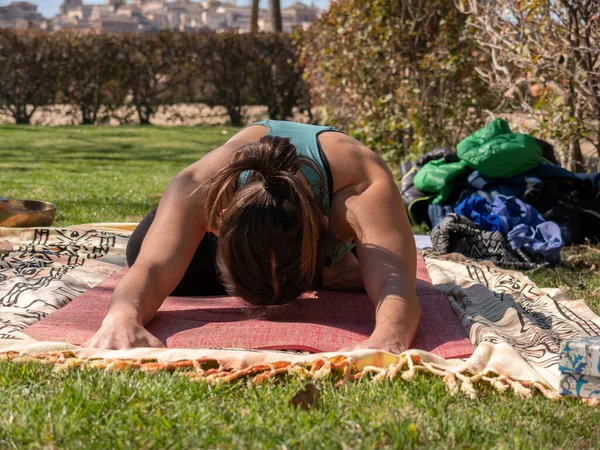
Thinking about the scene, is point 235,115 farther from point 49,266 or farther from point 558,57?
point 49,266

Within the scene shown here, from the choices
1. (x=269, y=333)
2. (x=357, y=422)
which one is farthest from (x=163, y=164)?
(x=357, y=422)

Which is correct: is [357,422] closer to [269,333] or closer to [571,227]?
[269,333]

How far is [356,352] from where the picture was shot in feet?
8.09

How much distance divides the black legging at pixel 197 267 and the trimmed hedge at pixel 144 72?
11.5 meters

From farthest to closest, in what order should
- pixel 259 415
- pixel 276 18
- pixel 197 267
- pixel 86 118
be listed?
pixel 276 18, pixel 86 118, pixel 197 267, pixel 259 415

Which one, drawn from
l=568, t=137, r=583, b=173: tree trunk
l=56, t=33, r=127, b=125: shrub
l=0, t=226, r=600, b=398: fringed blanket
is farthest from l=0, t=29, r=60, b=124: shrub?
l=568, t=137, r=583, b=173: tree trunk

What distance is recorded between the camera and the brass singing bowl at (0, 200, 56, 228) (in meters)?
4.84

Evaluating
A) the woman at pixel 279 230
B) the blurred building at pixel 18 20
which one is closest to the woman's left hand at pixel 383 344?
the woman at pixel 279 230

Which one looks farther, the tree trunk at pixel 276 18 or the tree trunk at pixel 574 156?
the tree trunk at pixel 276 18

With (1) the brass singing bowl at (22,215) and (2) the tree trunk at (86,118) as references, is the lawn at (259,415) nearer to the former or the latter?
(1) the brass singing bowl at (22,215)

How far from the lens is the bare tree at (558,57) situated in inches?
209

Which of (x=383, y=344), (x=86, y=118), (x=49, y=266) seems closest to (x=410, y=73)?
(x=49, y=266)

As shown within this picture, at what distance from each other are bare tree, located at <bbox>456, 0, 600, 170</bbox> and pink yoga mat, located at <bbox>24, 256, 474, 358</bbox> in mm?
2594

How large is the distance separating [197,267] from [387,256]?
41.1 inches
